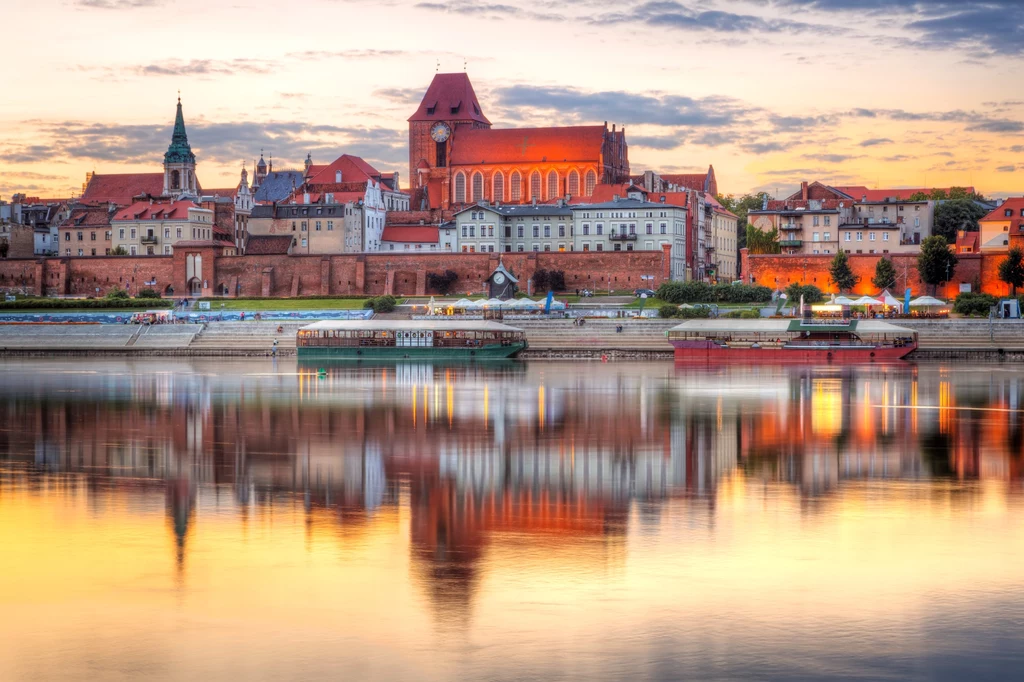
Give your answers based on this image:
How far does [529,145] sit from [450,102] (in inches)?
358

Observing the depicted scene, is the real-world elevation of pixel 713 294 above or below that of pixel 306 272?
below

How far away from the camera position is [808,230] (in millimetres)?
81125

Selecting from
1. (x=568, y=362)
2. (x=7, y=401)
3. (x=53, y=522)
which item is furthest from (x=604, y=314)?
(x=53, y=522)

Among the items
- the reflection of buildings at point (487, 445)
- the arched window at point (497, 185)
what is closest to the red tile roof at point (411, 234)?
the arched window at point (497, 185)

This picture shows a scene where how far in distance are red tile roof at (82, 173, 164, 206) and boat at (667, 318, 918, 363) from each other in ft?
202

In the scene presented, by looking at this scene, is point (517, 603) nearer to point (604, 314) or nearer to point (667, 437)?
point (667, 437)

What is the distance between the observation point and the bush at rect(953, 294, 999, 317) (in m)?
59.0

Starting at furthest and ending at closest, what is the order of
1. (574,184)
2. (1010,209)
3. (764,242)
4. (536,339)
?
(574,184), (764,242), (1010,209), (536,339)

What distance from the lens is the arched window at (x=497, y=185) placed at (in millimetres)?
98325

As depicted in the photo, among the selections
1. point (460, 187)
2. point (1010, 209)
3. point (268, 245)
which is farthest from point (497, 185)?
point (1010, 209)

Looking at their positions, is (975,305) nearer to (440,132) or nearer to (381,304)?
A: (381,304)

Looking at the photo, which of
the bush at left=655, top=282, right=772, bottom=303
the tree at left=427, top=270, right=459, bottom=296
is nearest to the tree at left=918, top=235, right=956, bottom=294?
the bush at left=655, top=282, right=772, bottom=303

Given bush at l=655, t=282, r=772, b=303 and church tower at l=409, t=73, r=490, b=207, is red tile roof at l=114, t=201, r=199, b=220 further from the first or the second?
bush at l=655, t=282, r=772, b=303

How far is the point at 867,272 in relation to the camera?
7212cm
